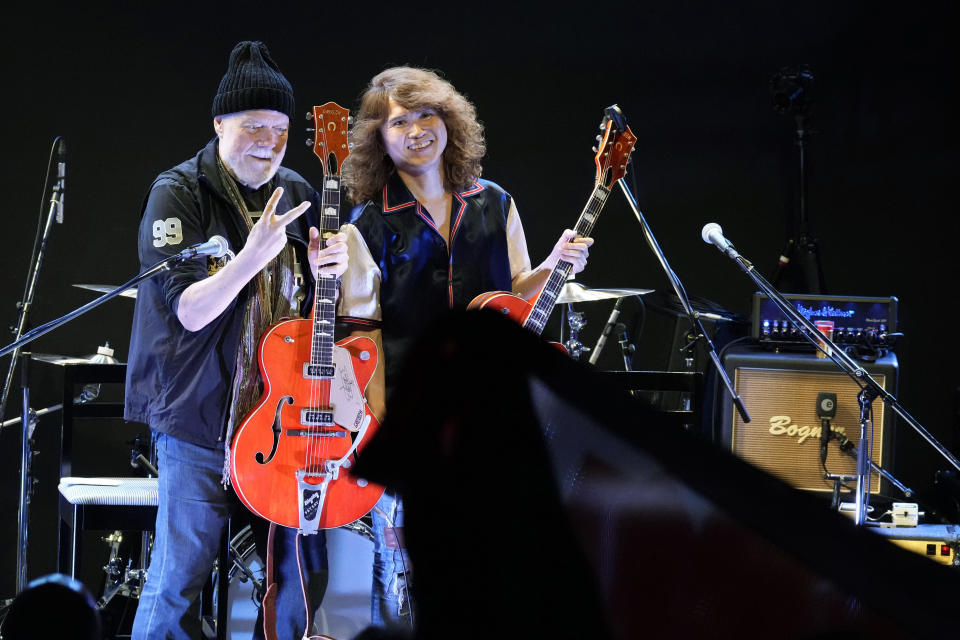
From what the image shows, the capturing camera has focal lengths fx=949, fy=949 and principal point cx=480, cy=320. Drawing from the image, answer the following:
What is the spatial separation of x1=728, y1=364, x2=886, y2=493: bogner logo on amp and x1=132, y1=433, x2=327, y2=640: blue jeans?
2609 millimetres

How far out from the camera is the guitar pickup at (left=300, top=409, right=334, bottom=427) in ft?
8.45

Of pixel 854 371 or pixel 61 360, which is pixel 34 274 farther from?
pixel 854 371

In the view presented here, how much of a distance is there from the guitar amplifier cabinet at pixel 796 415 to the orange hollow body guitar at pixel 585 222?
1679 millimetres

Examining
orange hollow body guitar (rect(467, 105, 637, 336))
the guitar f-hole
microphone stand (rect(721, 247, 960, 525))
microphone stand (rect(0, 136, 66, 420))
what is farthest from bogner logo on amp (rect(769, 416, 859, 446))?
microphone stand (rect(0, 136, 66, 420))

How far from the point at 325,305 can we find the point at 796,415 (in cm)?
268

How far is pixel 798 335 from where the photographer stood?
14.5ft

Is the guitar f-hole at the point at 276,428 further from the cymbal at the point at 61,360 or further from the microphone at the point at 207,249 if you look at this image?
the cymbal at the point at 61,360

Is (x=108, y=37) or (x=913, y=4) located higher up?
(x=913, y=4)

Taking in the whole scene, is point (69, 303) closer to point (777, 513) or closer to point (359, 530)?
point (359, 530)

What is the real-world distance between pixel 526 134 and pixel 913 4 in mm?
2279

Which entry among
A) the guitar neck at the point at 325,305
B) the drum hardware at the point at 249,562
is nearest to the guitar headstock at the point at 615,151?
the guitar neck at the point at 325,305

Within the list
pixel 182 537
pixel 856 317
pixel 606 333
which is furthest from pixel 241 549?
pixel 856 317

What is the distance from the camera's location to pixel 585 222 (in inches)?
115

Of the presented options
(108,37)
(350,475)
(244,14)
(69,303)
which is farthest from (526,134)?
(350,475)
